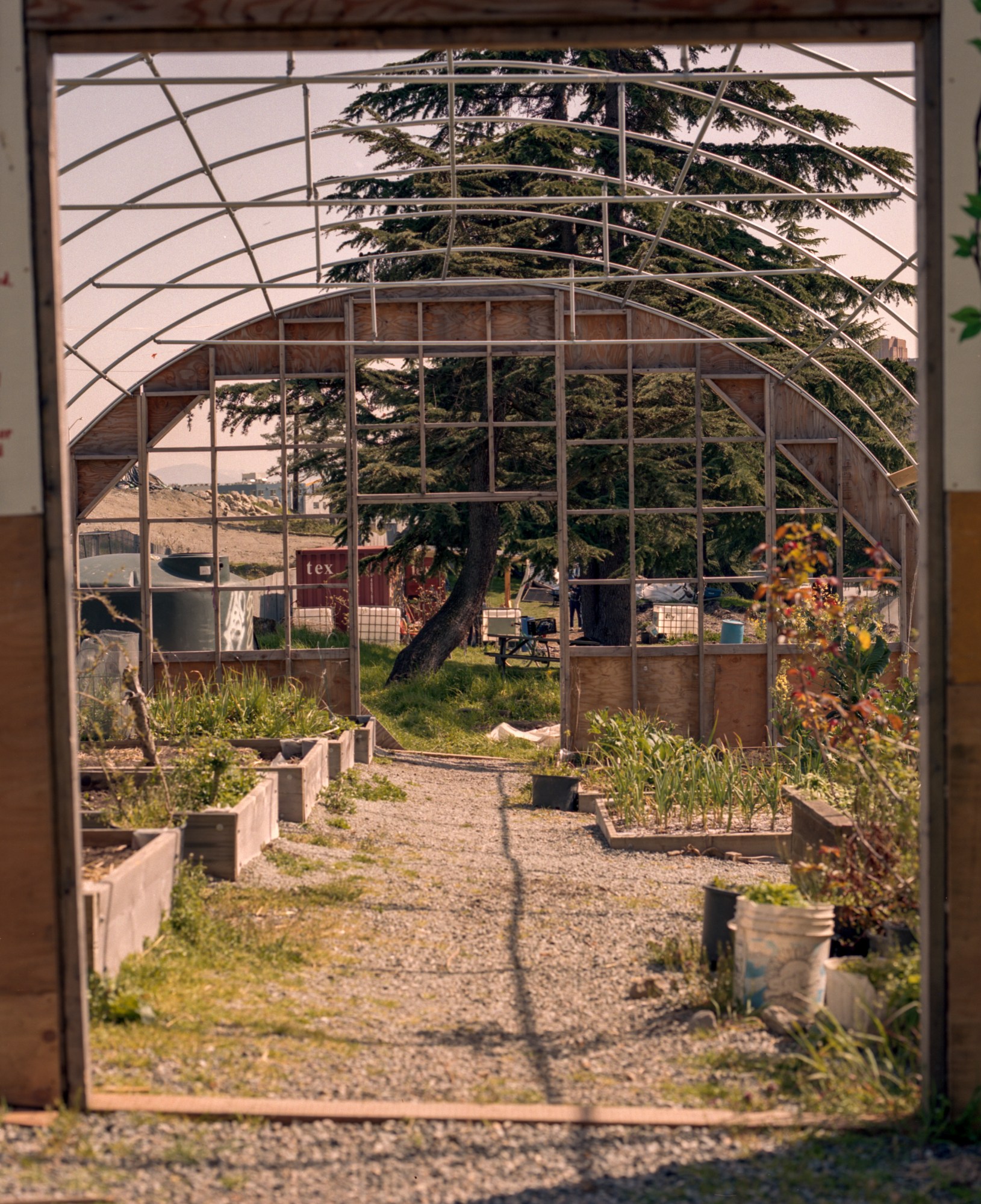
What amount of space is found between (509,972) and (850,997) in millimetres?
1741

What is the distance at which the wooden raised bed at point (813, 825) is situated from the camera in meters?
6.14

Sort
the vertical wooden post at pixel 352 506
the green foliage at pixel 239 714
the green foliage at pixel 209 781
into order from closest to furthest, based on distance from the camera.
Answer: the green foliage at pixel 209 781
the green foliage at pixel 239 714
the vertical wooden post at pixel 352 506

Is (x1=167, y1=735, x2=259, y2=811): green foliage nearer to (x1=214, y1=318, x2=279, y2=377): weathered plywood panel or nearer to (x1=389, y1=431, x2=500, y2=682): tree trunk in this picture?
(x1=214, y1=318, x2=279, y2=377): weathered plywood panel

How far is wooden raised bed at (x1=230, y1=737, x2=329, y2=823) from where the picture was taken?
8.47 meters

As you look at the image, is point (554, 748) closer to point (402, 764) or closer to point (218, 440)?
point (402, 764)

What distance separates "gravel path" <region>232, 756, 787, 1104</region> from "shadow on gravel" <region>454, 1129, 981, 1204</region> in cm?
55

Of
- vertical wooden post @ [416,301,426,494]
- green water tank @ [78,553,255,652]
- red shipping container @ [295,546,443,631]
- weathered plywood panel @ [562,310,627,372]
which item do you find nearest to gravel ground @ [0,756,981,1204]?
vertical wooden post @ [416,301,426,494]

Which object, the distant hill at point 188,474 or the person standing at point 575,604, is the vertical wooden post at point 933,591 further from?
the person standing at point 575,604

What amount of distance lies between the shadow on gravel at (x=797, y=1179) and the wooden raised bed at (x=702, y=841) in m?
4.77

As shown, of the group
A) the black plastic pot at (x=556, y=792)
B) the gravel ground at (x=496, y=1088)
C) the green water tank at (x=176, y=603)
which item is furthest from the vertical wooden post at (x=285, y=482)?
the gravel ground at (x=496, y=1088)

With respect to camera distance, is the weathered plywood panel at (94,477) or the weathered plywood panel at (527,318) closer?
the weathered plywood panel at (94,477)

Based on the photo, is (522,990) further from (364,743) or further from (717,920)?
(364,743)

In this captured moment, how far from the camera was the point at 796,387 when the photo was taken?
12648mm

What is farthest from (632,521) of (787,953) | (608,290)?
(787,953)
